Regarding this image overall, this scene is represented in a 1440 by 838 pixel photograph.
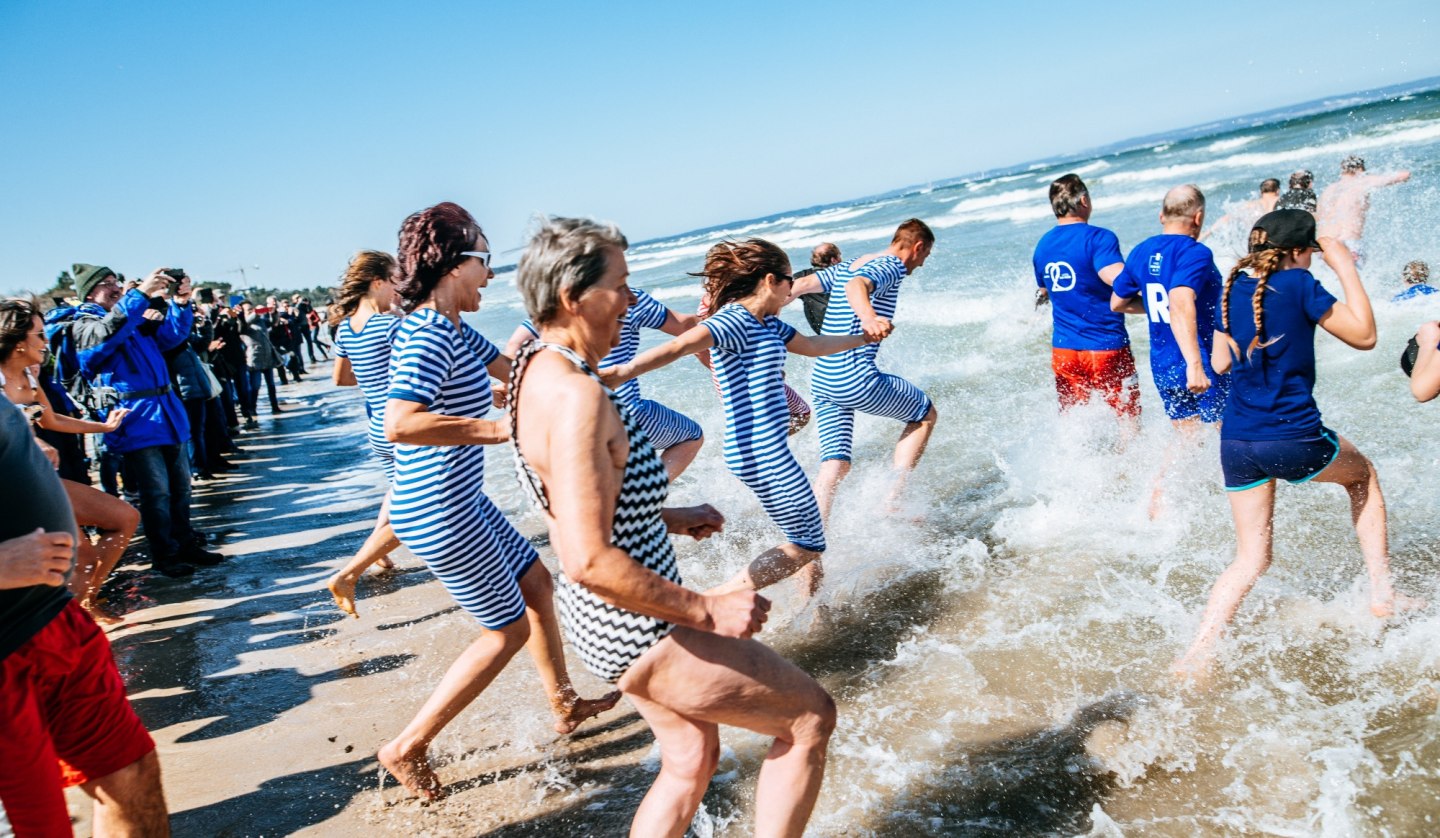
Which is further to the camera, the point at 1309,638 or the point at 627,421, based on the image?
the point at 1309,638

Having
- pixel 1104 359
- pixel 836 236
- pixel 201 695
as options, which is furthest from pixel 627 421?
pixel 836 236

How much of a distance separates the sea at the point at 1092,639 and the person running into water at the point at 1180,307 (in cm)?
36

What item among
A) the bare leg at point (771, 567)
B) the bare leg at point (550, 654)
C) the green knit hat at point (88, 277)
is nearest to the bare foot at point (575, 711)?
the bare leg at point (550, 654)

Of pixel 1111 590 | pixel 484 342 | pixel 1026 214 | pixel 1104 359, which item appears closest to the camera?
pixel 484 342

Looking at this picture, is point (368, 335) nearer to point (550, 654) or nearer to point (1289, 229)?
point (550, 654)

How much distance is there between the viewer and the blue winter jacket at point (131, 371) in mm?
6457

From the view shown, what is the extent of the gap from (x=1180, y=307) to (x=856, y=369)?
1739 mm

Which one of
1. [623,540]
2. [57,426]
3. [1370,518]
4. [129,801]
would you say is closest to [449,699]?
[129,801]

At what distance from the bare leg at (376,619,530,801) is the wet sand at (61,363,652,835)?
0.20 meters

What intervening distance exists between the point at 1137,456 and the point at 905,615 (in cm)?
238

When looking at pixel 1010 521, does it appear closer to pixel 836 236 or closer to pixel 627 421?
pixel 627 421

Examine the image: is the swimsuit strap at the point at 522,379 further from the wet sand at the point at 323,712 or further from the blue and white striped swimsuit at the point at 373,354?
the blue and white striped swimsuit at the point at 373,354

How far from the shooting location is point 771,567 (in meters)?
4.00

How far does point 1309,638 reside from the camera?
372cm
